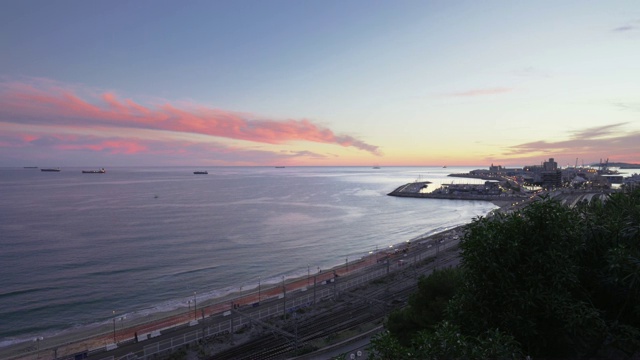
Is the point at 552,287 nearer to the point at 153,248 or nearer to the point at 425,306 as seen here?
the point at 425,306

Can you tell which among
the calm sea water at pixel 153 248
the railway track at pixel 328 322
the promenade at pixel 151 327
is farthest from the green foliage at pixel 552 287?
the calm sea water at pixel 153 248

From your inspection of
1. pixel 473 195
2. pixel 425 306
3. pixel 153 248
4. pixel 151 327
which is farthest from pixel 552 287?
pixel 473 195

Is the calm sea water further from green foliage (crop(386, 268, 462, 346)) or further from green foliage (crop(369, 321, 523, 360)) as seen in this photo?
green foliage (crop(369, 321, 523, 360))

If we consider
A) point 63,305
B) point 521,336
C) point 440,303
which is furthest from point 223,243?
point 521,336

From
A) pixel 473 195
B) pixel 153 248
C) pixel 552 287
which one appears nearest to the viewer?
pixel 552 287

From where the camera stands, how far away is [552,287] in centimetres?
908

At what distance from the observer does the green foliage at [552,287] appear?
8680 millimetres

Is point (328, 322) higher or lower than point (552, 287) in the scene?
lower

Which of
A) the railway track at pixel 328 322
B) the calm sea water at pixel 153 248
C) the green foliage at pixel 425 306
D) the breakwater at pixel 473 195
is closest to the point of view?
the green foliage at pixel 425 306

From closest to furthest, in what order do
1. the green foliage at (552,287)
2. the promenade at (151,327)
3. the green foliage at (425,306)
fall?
the green foliage at (552,287), the green foliage at (425,306), the promenade at (151,327)

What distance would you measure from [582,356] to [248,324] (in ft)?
61.3

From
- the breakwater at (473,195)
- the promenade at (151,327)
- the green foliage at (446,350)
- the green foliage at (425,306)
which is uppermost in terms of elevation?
the green foliage at (446,350)

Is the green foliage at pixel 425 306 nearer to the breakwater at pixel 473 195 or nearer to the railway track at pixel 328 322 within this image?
the railway track at pixel 328 322

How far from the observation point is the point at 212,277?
117 feet
